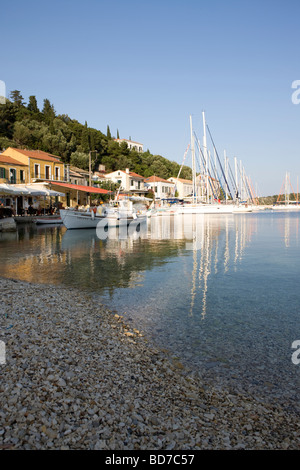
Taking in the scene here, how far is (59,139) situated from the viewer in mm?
69562

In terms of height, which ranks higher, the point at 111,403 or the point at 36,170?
the point at 36,170

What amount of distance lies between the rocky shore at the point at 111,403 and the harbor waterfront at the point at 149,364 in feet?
0.05

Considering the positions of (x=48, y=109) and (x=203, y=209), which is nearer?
(x=203, y=209)

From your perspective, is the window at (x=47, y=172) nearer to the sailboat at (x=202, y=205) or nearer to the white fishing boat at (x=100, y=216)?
the white fishing boat at (x=100, y=216)

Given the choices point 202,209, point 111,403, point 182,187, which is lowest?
point 111,403

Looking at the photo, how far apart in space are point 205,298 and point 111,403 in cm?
648

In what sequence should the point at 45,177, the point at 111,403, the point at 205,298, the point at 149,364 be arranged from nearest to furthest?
the point at 111,403 < the point at 149,364 < the point at 205,298 < the point at 45,177

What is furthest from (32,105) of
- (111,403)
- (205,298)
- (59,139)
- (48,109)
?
(111,403)

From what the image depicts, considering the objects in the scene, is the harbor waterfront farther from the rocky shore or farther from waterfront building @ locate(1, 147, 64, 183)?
waterfront building @ locate(1, 147, 64, 183)

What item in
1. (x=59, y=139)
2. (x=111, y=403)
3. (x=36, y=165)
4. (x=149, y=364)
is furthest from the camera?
(x=59, y=139)

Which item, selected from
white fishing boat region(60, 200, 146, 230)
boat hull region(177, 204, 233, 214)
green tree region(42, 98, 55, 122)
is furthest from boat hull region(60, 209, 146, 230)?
green tree region(42, 98, 55, 122)

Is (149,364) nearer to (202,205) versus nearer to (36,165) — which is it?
(36,165)
